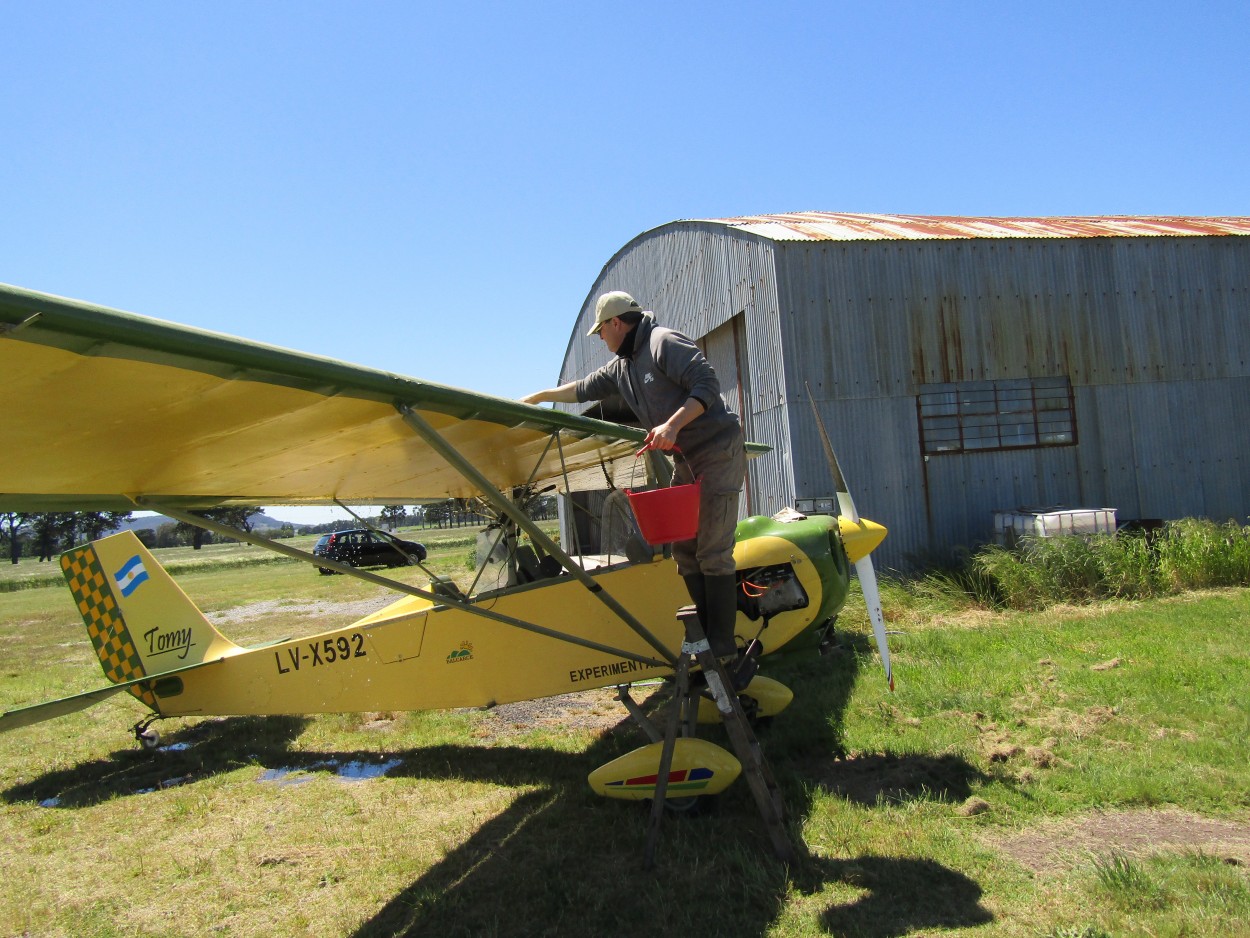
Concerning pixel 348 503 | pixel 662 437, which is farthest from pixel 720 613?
pixel 348 503

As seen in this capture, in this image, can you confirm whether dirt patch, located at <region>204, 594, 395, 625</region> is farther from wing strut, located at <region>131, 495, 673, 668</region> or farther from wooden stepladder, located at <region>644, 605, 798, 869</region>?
wooden stepladder, located at <region>644, 605, 798, 869</region>

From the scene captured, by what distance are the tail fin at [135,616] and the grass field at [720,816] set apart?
70cm

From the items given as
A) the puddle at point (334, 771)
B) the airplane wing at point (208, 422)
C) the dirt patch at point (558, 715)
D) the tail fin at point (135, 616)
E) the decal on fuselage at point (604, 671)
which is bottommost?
the dirt patch at point (558, 715)

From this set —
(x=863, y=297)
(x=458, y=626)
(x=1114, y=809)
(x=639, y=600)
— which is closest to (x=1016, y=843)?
(x=1114, y=809)

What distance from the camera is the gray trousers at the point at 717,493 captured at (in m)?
3.42

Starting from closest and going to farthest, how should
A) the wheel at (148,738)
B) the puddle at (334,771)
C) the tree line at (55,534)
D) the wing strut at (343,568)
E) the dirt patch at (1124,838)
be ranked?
1. the dirt patch at (1124,838)
2. the wing strut at (343,568)
3. the puddle at (334,771)
4. the wheel at (148,738)
5. the tree line at (55,534)

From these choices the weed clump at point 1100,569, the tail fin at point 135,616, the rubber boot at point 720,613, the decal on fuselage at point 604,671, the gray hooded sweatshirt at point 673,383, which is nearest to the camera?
the gray hooded sweatshirt at point 673,383

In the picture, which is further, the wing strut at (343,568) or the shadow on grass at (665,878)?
the wing strut at (343,568)

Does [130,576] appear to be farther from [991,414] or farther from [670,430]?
[991,414]

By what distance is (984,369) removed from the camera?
11.2 metres

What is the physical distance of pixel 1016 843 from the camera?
11.0ft

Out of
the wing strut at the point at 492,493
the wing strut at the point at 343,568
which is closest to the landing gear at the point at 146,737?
the wing strut at the point at 343,568

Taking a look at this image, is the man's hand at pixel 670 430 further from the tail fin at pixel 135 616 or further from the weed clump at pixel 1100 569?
the weed clump at pixel 1100 569

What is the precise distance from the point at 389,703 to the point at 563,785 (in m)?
1.57
